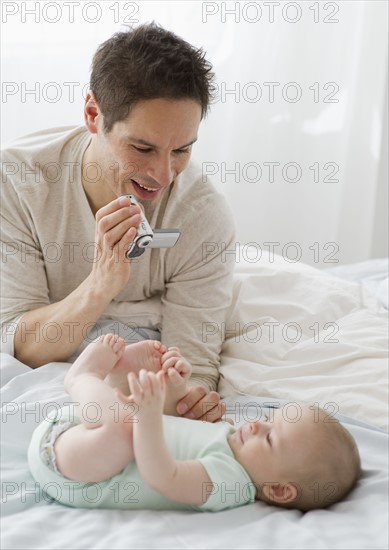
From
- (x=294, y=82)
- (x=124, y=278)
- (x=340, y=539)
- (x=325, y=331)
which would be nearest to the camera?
(x=340, y=539)

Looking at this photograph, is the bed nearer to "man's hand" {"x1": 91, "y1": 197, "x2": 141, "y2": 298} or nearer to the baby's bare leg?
the baby's bare leg

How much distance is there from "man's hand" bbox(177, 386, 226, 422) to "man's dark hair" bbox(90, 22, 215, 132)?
52 centimetres

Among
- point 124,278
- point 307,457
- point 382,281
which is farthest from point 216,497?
point 382,281

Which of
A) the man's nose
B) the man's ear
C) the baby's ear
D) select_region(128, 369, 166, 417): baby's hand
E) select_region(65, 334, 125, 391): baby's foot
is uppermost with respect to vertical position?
A: the man's ear

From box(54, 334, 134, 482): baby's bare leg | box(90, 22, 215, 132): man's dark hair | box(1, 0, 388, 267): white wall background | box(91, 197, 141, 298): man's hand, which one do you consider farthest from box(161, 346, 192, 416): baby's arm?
box(1, 0, 388, 267): white wall background

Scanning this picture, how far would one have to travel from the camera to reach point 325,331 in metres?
1.79

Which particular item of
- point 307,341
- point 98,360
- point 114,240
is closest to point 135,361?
point 98,360

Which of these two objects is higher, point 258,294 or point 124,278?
point 124,278

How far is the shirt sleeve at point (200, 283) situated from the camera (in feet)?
5.57

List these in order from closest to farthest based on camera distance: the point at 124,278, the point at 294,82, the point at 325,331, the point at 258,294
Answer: the point at 124,278, the point at 325,331, the point at 258,294, the point at 294,82

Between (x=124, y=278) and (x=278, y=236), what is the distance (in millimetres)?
1470

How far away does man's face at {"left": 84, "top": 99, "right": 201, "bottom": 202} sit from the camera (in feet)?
4.72

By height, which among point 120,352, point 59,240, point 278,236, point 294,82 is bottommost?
point 278,236

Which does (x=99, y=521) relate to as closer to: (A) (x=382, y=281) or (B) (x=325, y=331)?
(B) (x=325, y=331)
